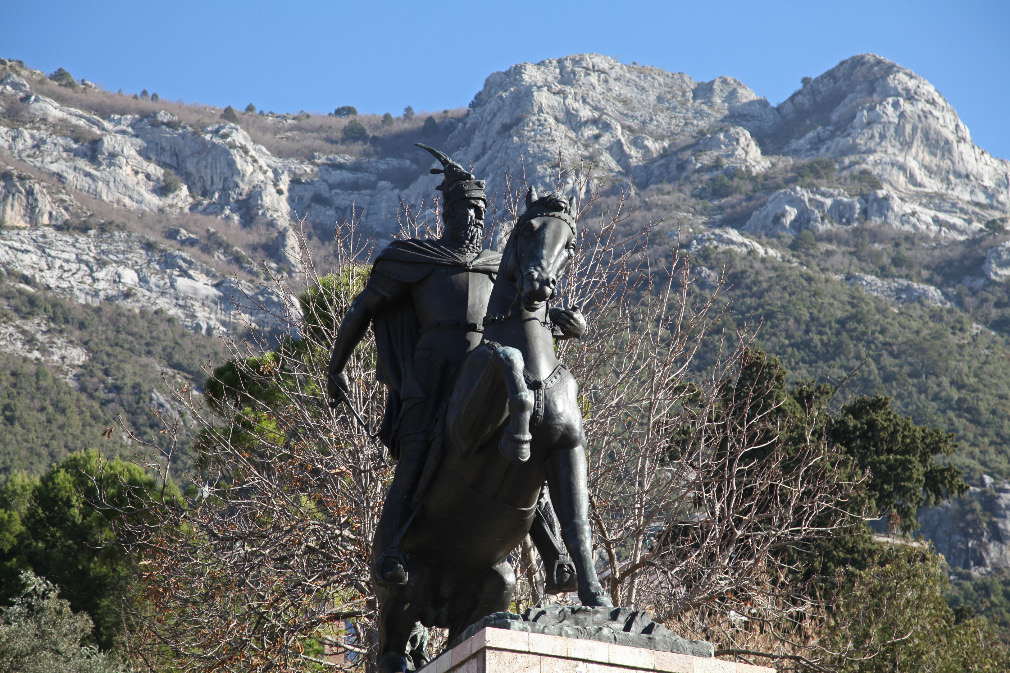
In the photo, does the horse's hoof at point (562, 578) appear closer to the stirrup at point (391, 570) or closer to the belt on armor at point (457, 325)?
the stirrup at point (391, 570)

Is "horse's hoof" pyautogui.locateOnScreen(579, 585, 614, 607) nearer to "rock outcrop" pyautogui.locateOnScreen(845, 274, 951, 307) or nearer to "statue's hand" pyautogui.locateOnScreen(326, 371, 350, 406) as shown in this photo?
"statue's hand" pyautogui.locateOnScreen(326, 371, 350, 406)

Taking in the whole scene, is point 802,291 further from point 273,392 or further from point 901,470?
point 273,392

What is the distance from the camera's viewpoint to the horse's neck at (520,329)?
5590mm

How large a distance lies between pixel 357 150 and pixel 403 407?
417 feet

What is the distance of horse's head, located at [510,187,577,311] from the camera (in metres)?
5.55

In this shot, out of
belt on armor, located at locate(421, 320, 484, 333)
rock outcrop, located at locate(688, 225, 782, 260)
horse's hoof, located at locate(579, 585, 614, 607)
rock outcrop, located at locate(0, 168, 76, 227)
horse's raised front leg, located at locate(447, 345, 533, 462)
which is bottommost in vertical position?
horse's hoof, located at locate(579, 585, 614, 607)

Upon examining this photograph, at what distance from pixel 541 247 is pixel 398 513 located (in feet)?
5.34

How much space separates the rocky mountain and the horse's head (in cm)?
4994

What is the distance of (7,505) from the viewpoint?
31266 mm

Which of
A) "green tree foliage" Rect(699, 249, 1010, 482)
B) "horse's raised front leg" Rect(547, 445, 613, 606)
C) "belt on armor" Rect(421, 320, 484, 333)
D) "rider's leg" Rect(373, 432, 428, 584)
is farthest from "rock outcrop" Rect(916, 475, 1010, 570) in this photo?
"horse's raised front leg" Rect(547, 445, 613, 606)

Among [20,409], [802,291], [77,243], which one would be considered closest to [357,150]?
[77,243]

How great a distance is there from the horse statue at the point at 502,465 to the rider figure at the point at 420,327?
15 centimetres

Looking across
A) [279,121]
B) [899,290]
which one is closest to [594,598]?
[899,290]

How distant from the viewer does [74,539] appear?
29.0 m
